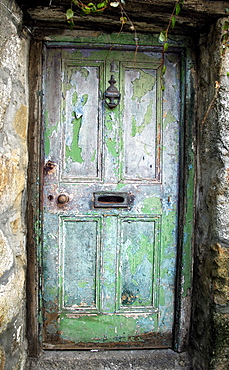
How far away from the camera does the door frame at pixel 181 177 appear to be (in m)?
1.70

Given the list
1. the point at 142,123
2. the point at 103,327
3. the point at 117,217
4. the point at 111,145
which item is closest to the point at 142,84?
the point at 142,123

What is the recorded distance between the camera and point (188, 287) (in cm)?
180

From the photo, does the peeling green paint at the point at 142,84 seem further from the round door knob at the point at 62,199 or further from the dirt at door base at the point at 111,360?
the dirt at door base at the point at 111,360

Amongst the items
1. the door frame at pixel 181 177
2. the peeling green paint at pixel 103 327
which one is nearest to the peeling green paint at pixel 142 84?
the door frame at pixel 181 177

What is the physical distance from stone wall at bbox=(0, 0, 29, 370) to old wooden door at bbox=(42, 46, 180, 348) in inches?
7.7

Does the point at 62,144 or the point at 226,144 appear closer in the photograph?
the point at 226,144

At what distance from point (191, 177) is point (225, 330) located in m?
0.92

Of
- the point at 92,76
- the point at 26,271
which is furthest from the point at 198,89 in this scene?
the point at 26,271

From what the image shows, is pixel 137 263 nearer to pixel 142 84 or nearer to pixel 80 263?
pixel 80 263

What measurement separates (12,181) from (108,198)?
24.5 inches

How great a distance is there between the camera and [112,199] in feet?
5.91

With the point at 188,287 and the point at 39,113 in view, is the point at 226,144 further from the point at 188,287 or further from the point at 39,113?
the point at 39,113

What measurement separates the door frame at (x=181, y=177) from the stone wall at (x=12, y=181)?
0.07 meters

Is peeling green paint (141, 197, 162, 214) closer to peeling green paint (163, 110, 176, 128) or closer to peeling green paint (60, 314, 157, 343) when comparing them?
peeling green paint (163, 110, 176, 128)
